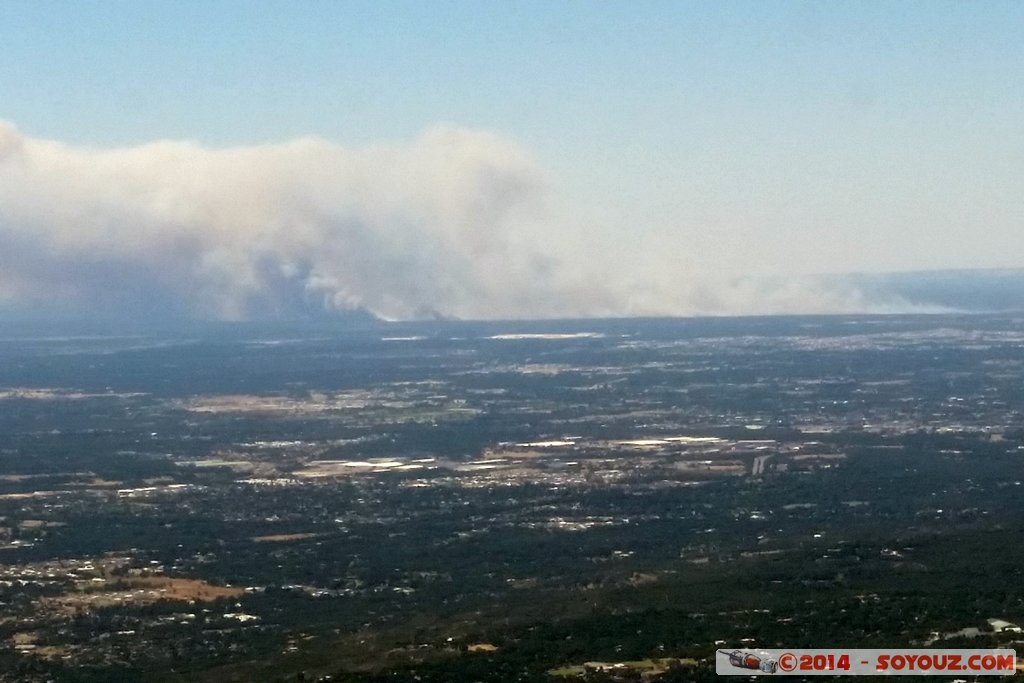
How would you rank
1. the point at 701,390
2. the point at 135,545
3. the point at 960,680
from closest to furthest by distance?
the point at 960,680
the point at 135,545
the point at 701,390

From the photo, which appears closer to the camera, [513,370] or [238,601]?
[238,601]

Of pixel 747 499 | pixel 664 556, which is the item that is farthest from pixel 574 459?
pixel 664 556

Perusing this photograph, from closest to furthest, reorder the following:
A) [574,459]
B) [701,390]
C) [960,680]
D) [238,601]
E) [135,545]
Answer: [960,680] < [238,601] < [135,545] < [574,459] < [701,390]

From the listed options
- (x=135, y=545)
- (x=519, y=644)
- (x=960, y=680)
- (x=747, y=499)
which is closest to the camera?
(x=960, y=680)

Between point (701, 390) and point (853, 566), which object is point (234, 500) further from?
point (701, 390)

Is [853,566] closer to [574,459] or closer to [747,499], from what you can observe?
[747,499]

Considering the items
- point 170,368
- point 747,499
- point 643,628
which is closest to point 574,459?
point 747,499
